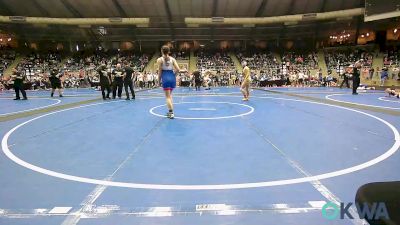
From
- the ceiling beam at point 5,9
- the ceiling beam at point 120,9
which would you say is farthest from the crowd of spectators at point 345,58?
the ceiling beam at point 5,9

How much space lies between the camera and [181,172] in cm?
411

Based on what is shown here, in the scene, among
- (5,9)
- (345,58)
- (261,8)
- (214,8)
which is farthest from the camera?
(345,58)

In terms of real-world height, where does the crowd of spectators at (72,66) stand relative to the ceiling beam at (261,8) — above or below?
below

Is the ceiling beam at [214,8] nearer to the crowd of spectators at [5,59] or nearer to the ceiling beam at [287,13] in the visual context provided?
the ceiling beam at [287,13]

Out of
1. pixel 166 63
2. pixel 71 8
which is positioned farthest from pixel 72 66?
pixel 166 63

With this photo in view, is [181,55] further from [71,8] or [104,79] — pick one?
[104,79]

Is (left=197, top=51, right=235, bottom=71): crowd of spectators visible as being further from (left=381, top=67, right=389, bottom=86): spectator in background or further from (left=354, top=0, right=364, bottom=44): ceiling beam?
(left=381, top=67, right=389, bottom=86): spectator in background

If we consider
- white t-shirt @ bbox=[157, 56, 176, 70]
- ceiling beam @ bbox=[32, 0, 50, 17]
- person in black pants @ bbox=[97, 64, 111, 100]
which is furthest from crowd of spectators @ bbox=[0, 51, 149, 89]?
white t-shirt @ bbox=[157, 56, 176, 70]

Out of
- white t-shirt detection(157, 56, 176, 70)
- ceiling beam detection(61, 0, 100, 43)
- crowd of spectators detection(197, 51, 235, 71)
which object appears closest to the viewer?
white t-shirt detection(157, 56, 176, 70)

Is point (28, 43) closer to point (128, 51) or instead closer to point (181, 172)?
point (128, 51)

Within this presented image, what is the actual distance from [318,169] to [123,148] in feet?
10.6

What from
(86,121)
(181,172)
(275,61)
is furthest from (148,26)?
(181,172)

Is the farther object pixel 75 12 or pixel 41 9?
pixel 75 12

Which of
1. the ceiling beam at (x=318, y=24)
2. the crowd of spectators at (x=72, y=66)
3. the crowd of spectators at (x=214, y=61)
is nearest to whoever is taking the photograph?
the crowd of spectators at (x=72, y=66)
